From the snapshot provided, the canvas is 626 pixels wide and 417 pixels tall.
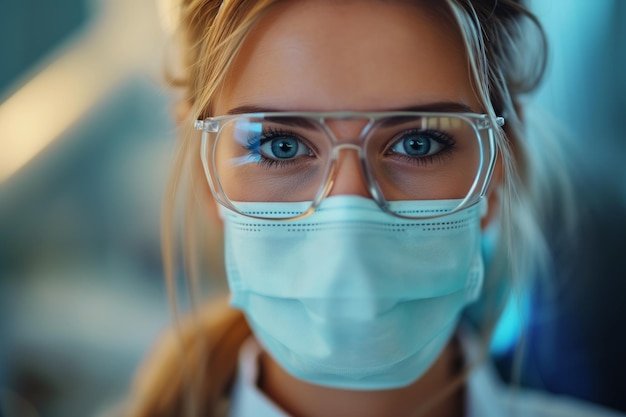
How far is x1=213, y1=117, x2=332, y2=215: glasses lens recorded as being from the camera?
829 millimetres

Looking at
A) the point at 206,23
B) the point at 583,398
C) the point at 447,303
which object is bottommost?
the point at 583,398

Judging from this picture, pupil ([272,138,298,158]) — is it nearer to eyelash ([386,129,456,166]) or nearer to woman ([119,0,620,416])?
woman ([119,0,620,416])

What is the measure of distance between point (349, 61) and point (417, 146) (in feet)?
0.53

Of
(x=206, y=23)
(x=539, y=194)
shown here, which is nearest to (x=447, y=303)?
(x=206, y=23)

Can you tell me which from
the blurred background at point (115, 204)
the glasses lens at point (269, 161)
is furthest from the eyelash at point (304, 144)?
the blurred background at point (115, 204)

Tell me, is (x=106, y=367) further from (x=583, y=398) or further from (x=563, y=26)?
(x=563, y=26)

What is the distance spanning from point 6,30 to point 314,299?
3.87ft

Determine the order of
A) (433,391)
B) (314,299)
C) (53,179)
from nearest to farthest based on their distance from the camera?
1. (314,299)
2. (433,391)
3. (53,179)

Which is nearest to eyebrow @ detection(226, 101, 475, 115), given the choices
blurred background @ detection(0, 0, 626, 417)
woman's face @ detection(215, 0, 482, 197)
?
woman's face @ detection(215, 0, 482, 197)

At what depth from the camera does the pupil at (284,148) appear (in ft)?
2.80

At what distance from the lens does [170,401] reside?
1.19m

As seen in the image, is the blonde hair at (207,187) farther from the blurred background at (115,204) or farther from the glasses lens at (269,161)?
the blurred background at (115,204)

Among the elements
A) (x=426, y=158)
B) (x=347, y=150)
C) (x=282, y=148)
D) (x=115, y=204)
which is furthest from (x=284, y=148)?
(x=115, y=204)

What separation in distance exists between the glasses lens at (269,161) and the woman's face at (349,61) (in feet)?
0.11
